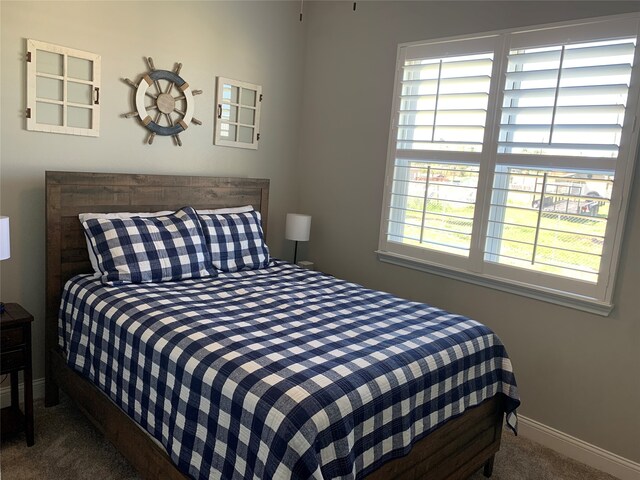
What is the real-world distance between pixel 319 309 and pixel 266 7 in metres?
2.38

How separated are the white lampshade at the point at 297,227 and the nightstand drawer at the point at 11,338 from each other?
6.24 ft

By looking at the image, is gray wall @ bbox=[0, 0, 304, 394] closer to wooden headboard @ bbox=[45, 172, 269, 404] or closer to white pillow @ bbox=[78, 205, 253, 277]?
wooden headboard @ bbox=[45, 172, 269, 404]

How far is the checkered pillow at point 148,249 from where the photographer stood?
2.61m

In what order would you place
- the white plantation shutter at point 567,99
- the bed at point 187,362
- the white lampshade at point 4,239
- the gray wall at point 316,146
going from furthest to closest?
the gray wall at point 316,146 → the white plantation shutter at point 567,99 → the white lampshade at point 4,239 → the bed at point 187,362

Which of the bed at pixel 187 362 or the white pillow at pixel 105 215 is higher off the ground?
the white pillow at pixel 105 215

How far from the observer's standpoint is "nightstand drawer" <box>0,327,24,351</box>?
228 cm

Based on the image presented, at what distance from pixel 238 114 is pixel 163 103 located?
60cm

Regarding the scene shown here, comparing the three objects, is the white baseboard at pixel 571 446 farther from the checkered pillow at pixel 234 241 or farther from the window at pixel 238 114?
the window at pixel 238 114

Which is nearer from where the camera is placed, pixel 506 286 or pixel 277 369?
pixel 277 369

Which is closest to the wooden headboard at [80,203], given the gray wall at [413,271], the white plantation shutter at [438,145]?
the gray wall at [413,271]

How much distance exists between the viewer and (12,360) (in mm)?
2309

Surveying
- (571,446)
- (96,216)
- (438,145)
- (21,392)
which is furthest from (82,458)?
(438,145)

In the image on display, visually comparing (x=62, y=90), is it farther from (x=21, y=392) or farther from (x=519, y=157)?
(x=519, y=157)

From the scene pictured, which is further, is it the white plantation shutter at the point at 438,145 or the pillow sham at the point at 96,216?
the white plantation shutter at the point at 438,145
